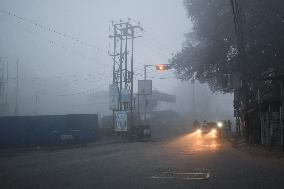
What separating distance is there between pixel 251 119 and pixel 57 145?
1490 centimetres

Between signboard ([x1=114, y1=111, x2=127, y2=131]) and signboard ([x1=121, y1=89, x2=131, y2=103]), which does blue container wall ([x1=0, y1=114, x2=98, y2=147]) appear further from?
signboard ([x1=121, y1=89, x2=131, y2=103])

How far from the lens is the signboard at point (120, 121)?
4481 cm

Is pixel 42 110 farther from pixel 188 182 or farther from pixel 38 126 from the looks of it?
pixel 188 182

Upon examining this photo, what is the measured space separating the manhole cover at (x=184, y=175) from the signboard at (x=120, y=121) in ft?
103

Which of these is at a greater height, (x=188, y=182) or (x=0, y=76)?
(x=0, y=76)

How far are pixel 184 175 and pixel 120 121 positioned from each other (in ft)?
108

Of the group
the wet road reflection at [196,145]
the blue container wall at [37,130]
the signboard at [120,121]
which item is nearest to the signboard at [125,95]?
the signboard at [120,121]

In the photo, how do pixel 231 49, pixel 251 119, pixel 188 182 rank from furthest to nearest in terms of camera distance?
pixel 231 49 < pixel 251 119 < pixel 188 182

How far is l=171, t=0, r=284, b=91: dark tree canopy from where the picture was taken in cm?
3566

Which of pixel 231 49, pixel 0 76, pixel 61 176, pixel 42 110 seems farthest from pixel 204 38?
pixel 42 110

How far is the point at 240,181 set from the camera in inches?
435

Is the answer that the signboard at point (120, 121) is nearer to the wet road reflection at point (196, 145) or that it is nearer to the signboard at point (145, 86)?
the wet road reflection at point (196, 145)

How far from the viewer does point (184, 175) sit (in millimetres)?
12461

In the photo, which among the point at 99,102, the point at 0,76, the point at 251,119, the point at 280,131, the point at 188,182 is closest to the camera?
the point at 188,182
